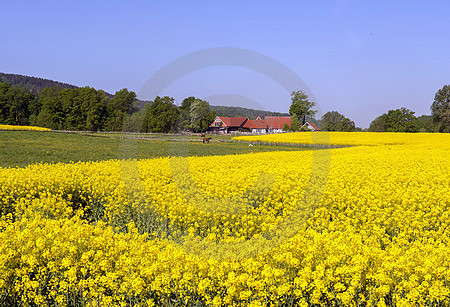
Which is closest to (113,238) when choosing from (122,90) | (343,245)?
(343,245)

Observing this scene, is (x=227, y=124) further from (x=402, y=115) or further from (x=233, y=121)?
(x=402, y=115)

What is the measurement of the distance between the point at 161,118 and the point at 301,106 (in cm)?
4403

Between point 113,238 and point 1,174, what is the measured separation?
28.0 feet

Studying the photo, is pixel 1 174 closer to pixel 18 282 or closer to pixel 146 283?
pixel 18 282

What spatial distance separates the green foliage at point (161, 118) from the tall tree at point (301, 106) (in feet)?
123

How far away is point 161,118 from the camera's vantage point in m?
102

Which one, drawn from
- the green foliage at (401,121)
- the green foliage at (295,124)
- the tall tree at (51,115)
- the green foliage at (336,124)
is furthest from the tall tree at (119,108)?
the green foliage at (401,121)

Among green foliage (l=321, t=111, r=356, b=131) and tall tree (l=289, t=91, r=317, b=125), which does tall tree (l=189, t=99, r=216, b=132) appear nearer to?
tall tree (l=289, t=91, r=317, b=125)

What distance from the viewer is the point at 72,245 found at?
6.22 metres

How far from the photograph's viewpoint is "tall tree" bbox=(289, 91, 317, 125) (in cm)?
10756

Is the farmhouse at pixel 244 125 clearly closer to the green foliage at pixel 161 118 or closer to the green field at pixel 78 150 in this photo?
the green foliage at pixel 161 118

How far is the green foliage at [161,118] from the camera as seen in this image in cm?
10125

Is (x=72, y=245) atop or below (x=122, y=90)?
below

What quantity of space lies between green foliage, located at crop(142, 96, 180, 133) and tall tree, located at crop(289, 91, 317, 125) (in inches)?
1478
